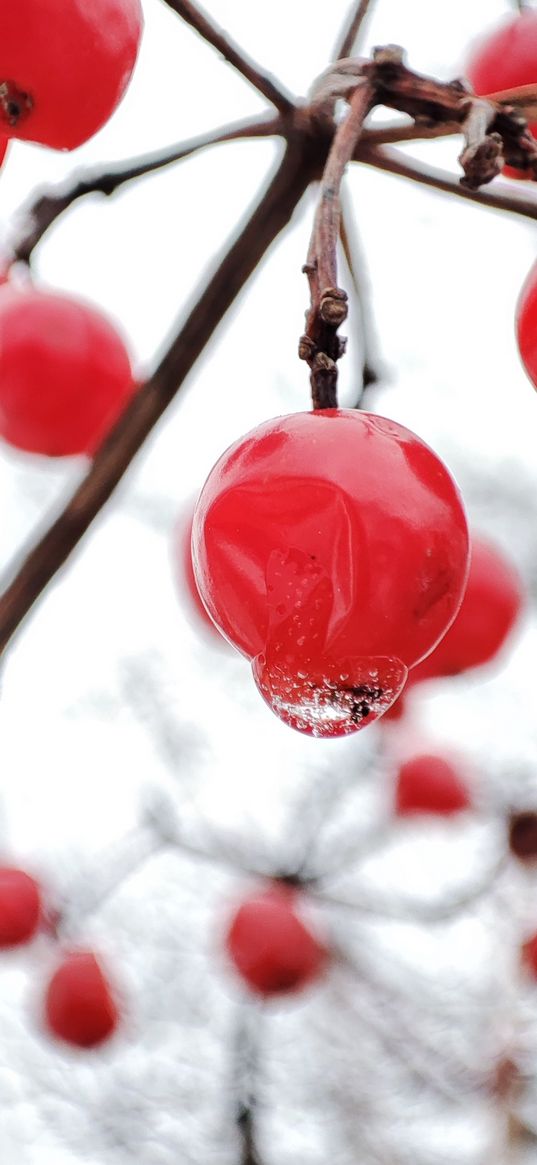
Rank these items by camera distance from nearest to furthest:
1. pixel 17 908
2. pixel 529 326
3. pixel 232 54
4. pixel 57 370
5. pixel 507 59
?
1. pixel 529 326
2. pixel 232 54
3. pixel 507 59
4. pixel 57 370
5. pixel 17 908

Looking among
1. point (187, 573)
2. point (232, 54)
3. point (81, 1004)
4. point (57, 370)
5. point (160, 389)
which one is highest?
point (232, 54)

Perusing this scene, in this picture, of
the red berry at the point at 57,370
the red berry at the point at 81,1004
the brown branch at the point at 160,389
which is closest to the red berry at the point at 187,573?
the red berry at the point at 57,370

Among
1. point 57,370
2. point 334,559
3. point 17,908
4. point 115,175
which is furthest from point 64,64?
point 17,908

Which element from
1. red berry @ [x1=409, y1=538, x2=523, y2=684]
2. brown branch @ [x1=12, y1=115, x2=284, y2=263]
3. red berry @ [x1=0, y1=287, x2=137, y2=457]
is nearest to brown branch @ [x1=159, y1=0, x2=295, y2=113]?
brown branch @ [x1=12, y1=115, x2=284, y2=263]

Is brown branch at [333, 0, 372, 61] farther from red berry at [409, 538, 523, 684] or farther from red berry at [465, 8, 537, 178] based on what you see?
red berry at [409, 538, 523, 684]

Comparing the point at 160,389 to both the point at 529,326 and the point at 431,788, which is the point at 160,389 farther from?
the point at 431,788
